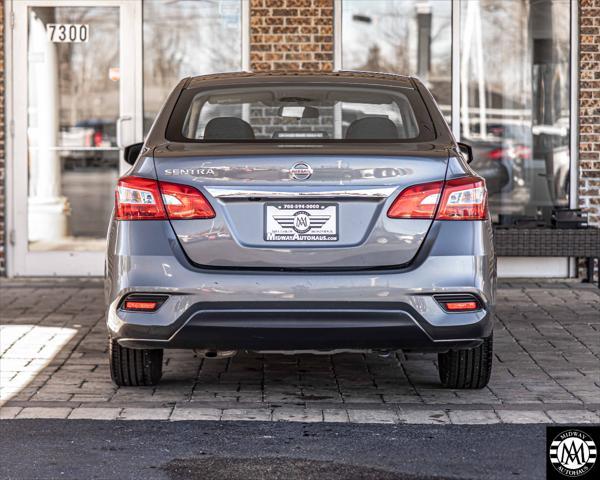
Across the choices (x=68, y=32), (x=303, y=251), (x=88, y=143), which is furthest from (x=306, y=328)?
(x=68, y=32)

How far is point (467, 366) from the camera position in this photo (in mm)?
6633

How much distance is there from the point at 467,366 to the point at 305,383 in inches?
34.4

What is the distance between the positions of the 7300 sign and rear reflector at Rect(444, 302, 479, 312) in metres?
6.29

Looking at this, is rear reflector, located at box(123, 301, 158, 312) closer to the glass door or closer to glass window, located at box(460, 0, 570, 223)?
the glass door

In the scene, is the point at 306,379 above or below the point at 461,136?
below

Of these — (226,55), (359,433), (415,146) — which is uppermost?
(226,55)

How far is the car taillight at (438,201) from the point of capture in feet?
19.3

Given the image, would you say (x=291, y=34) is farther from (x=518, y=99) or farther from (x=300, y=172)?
(x=300, y=172)

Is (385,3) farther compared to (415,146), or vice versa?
(385,3)

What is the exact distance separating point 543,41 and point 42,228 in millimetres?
4534

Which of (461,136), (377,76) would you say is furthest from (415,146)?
(461,136)

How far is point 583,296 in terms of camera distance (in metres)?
10.4

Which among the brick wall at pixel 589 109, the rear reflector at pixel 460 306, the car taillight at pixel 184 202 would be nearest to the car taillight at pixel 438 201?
the rear reflector at pixel 460 306

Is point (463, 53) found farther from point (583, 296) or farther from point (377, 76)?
point (377, 76)
